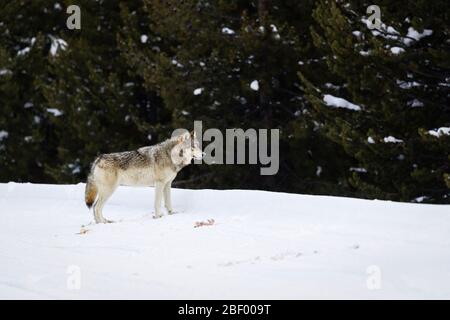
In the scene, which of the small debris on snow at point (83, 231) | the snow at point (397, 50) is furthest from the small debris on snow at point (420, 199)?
the small debris on snow at point (83, 231)

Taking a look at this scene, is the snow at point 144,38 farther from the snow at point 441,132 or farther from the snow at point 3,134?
the snow at point 441,132

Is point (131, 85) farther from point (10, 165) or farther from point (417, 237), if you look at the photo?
point (417, 237)

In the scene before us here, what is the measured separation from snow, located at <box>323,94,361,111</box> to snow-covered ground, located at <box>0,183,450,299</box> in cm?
581

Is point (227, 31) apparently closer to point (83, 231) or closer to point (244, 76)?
point (244, 76)

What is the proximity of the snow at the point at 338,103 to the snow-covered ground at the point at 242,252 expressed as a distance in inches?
229

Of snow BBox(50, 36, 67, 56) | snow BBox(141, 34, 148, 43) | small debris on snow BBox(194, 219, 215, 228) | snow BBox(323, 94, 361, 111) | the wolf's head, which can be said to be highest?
snow BBox(50, 36, 67, 56)

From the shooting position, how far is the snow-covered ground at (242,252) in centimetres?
582

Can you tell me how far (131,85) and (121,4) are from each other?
2.88 m

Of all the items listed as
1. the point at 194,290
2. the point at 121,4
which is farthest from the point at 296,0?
the point at 194,290

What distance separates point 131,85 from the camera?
74.3 feet

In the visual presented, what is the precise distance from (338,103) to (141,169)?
679cm

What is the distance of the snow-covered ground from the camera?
5.82 m

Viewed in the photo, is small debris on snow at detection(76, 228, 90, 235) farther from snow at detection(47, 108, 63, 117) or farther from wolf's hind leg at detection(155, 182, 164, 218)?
snow at detection(47, 108, 63, 117)

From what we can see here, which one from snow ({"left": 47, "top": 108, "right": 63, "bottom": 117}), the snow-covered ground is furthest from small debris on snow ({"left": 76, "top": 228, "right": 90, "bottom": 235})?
snow ({"left": 47, "top": 108, "right": 63, "bottom": 117})
